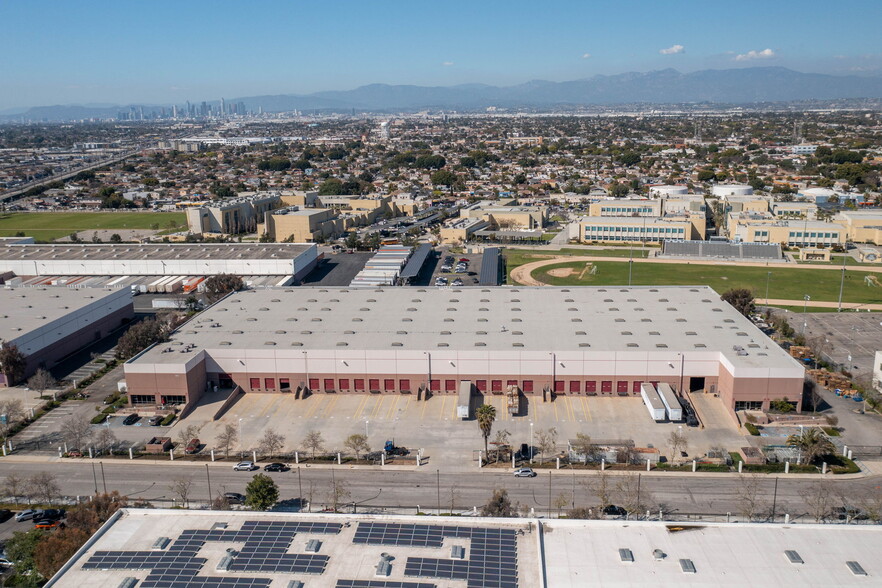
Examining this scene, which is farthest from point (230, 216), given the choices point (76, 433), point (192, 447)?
point (192, 447)

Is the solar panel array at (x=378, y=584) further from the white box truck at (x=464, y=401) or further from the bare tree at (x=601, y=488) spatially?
the white box truck at (x=464, y=401)

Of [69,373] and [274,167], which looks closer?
[69,373]

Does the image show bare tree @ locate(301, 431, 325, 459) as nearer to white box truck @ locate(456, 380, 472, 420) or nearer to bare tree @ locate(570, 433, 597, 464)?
white box truck @ locate(456, 380, 472, 420)

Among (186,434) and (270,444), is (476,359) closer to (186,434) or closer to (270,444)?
(270,444)

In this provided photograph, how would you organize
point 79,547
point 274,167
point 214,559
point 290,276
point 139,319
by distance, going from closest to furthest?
point 214,559
point 79,547
point 139,319
point 290,276
point 274,167

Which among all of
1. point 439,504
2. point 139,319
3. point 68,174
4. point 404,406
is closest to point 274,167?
point 68,174

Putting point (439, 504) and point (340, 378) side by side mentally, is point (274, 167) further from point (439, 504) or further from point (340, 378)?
point (439, 504)

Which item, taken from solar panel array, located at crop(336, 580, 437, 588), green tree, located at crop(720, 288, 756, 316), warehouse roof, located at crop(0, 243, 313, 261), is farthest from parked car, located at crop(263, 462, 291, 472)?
warehouse roof, located at crop(0, 243, 313, 261)
